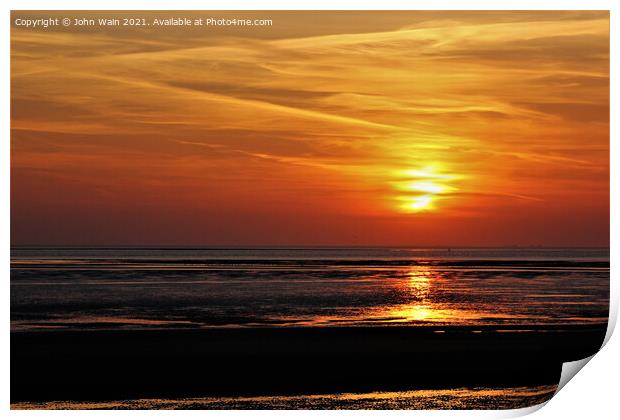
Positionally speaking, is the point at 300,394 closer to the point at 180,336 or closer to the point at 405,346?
the point at 405,346

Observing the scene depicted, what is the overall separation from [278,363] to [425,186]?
32.9ft

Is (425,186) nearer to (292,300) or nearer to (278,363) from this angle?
(292,300)

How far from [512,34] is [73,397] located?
7.55 meters

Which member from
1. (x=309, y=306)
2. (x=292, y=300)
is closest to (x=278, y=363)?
(x=309, y=306)

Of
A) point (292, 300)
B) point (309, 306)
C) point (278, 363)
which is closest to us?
point (278, 363)

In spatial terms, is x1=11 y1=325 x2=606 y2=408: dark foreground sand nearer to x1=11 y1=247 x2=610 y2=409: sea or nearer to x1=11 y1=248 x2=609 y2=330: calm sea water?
x1=11 y1=247 x2=610 y2=409: sea

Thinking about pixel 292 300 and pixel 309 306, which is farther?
pixel 292 300

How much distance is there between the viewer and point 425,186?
74.7ft

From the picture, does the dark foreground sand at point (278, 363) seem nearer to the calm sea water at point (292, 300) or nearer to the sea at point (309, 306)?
the sea at point (309, 306)

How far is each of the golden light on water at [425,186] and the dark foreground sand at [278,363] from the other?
5669 millimetres

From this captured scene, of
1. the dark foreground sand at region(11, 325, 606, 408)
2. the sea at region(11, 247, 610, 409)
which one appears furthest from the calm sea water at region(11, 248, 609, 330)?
the dark foreground sand at region(11, 325, 606, 408)

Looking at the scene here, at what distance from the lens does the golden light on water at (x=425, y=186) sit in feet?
72.8

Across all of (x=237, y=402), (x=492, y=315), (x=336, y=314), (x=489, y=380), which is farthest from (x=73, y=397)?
(x=492, y=315)

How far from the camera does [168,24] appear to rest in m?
11.2
